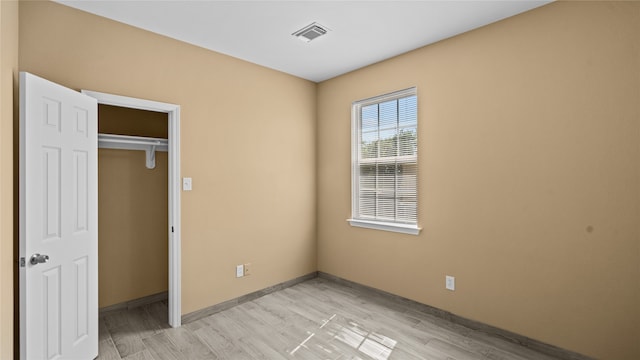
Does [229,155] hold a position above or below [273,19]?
below

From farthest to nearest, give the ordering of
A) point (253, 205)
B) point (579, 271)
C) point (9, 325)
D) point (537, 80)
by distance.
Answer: point (253, 205) → point (537, 80) → point (579, 271) → point (9, 325)

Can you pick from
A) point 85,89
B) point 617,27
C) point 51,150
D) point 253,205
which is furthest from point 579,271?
point 85,89

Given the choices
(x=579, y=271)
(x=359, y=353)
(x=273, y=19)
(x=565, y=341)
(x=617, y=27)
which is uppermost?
(x=273, y=19)

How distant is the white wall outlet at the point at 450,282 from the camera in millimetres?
2990

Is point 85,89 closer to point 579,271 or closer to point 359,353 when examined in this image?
point 359,353

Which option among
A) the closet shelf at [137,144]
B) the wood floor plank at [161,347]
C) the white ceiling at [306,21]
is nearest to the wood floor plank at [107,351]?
the wood floor plank at [161,347]

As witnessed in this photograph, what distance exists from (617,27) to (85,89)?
156 inches

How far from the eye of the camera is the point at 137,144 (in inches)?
125

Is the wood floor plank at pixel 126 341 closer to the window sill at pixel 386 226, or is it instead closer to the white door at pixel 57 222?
the white door at pixel 57 222

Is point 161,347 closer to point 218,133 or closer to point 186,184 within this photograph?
point 186,184

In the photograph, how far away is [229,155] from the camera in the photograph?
341 cm

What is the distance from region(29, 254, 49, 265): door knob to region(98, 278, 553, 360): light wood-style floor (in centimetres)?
102

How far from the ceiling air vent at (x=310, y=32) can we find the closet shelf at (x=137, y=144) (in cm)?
172

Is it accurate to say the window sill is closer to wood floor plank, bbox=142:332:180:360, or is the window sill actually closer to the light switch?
the light switch
